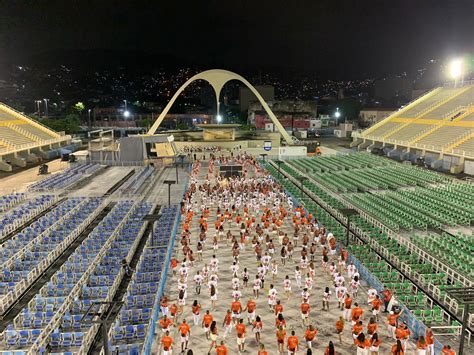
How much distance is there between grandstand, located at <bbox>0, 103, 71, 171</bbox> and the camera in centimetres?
4431

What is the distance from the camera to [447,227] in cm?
2216

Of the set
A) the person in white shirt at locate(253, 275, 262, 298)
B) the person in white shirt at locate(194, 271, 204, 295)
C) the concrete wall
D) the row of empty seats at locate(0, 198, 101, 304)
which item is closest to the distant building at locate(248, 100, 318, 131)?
the concrete wall

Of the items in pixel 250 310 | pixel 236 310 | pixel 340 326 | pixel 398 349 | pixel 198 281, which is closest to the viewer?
pixel 398 349

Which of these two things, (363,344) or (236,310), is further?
(236,310)

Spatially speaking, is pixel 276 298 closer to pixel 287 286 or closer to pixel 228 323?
pixel 287 286

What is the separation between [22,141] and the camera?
48656 millimetres

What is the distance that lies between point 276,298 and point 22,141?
4575cm

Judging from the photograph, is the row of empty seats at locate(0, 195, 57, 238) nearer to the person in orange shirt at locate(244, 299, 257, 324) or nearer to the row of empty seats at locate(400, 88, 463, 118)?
the person in orange shirt at locate(244, 299, 257, 324)

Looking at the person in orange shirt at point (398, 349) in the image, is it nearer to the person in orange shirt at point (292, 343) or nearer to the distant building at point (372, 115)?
the person in orange shirt at point (292, 343)

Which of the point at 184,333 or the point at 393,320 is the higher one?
the point at 393,320

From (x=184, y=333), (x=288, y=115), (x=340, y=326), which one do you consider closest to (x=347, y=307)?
(x=340, y=326)

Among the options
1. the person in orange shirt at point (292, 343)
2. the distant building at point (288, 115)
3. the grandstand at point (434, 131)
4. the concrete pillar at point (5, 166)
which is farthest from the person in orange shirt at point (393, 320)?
the distant building at point (288, 115)

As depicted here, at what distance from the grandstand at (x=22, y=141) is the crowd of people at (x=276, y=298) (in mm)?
31269

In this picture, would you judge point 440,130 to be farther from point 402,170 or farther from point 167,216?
point 167,216
